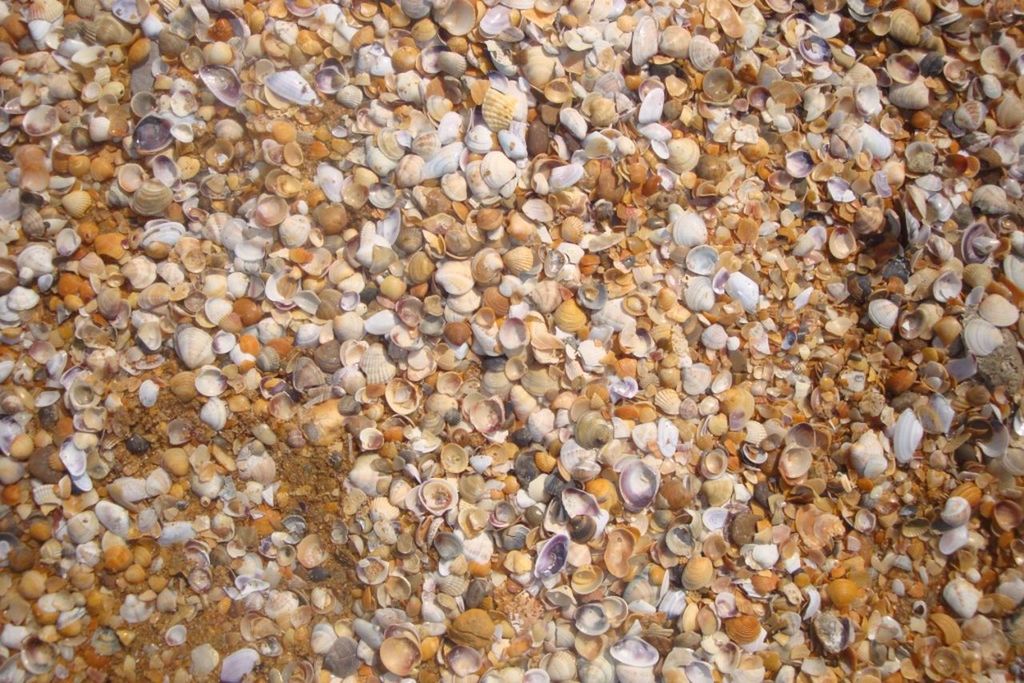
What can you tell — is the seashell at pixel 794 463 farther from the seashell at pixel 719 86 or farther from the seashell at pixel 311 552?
the seashell at pixel 311 552

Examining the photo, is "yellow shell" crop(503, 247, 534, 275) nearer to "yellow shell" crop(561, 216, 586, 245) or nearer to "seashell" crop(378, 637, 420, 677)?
"yellow shell" crop(561, 216, 586, 245)

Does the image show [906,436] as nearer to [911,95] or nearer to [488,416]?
[911,95]

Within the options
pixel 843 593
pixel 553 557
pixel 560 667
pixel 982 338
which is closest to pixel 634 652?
pixel 560 667

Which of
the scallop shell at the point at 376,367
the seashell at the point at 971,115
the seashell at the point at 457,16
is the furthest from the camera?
the seashell at the point at 971,115

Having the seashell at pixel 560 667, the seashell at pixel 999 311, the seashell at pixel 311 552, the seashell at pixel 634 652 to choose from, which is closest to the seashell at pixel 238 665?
the seashell at pixel 311 552

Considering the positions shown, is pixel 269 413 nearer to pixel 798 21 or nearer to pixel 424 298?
pixel 424 298

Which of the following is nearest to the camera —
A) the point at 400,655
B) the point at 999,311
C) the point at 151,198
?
the point at 400,655

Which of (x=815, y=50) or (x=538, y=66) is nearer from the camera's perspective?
(x=538, y=66)
